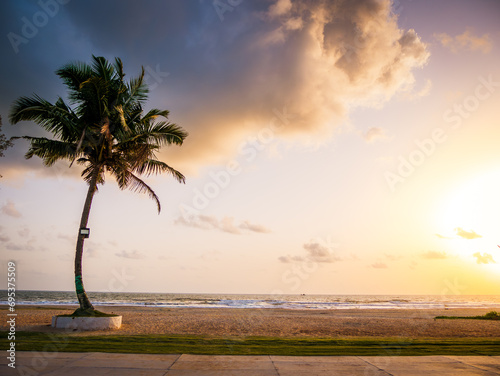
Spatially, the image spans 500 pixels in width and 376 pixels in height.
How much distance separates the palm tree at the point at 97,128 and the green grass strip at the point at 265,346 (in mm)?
5601

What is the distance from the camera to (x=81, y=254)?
14.1 metres

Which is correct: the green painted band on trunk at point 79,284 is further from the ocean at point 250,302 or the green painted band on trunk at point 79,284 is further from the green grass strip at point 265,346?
the ocean at point 250,302

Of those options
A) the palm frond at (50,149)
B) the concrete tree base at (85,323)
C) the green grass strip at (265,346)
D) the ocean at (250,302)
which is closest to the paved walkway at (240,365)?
the green grass strip at (265,346)

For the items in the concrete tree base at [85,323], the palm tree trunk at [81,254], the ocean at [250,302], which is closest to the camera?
the concrete tree base at [85,323]

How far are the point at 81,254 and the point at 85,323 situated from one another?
2926 mm

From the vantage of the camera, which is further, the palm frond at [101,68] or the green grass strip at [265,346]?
the palm frond at [101,68]

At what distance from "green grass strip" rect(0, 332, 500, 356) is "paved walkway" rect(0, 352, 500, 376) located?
60 centimetres

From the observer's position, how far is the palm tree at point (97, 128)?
13891 mm

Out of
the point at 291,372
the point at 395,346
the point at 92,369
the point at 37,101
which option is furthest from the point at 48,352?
the point at 37,101

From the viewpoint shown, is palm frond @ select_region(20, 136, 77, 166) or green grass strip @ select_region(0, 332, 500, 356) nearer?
green grass strip @ select_region(0, 332, 500, 356)

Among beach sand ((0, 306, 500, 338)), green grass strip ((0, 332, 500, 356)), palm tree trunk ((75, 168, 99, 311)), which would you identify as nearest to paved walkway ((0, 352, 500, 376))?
green grass strip ((0, 332, 500, 356))

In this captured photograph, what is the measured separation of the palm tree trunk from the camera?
1356cm

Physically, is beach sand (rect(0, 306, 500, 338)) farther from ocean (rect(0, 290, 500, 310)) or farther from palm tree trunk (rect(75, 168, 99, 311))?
ocean (rect(0, 290, 500, 310))

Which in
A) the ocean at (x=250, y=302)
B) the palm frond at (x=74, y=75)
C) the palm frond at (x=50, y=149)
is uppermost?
the palm frond at (x=74, y=75)
